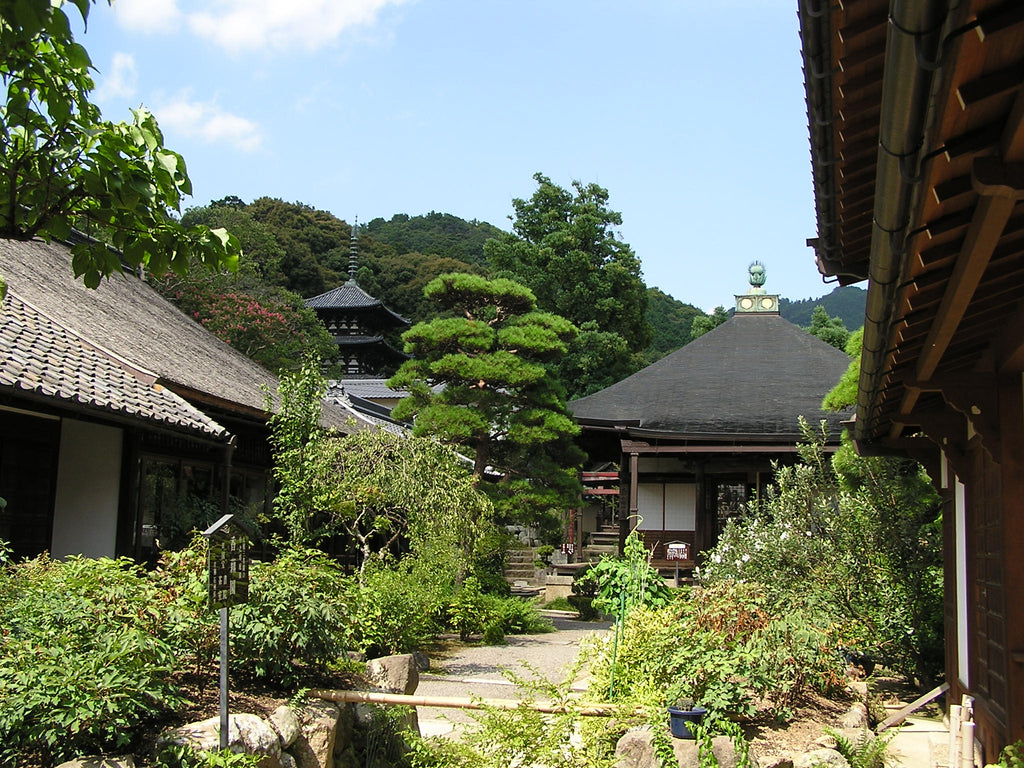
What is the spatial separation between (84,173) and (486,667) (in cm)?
923

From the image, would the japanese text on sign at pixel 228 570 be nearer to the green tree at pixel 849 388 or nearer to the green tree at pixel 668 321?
the green tree at pixel 849 388

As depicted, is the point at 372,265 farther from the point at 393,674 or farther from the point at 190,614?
the point at 190,614

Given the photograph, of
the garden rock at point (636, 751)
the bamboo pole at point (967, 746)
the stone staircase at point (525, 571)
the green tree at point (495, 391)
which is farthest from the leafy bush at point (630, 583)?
the stone staircase at point (525, 571)

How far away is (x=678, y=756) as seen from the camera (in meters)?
5.71

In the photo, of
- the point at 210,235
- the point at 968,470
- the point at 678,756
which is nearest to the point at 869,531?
the point at 968,470

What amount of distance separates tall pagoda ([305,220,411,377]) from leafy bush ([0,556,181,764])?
114ft

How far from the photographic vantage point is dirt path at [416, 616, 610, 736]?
8.94 metres

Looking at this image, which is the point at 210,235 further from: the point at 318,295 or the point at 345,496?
the point at 318,295

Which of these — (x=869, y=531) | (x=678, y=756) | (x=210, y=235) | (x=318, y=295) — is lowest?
(x=678, y=756)

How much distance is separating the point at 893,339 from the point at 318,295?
41.6 m

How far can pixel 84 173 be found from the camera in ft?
13.1

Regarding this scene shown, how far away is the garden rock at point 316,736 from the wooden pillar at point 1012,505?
3.78 metres

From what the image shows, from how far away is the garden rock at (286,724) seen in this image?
5723 millimetres

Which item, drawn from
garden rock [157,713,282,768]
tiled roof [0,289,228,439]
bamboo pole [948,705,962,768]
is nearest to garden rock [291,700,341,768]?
garden rock [157,713,282,768]
